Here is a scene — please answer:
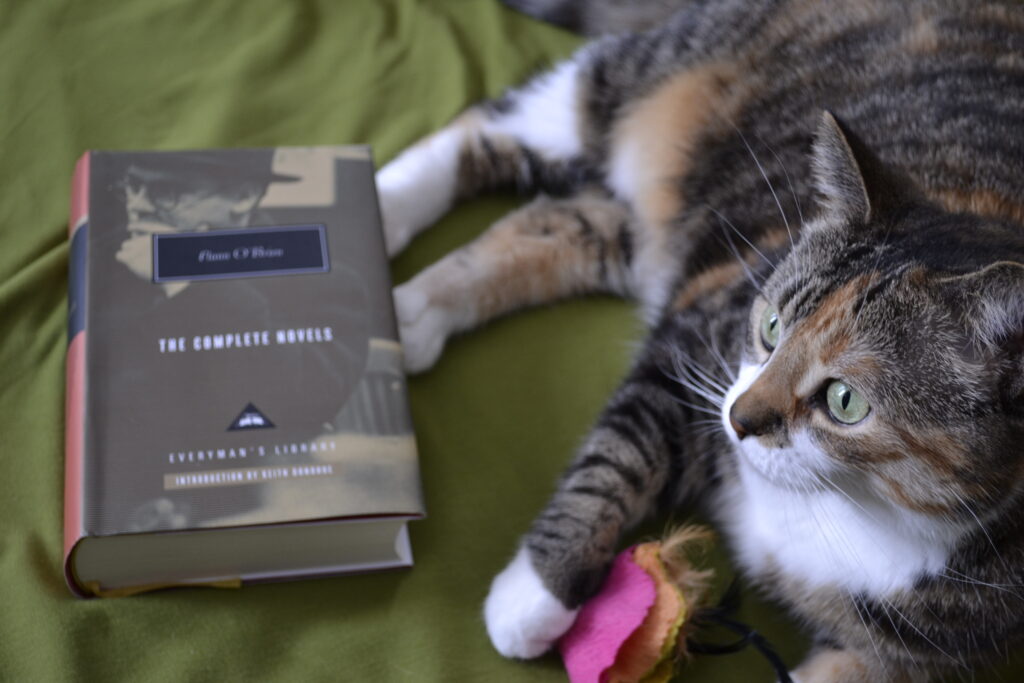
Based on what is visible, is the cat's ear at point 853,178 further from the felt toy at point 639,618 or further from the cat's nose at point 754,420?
the felt toy at point 639,618

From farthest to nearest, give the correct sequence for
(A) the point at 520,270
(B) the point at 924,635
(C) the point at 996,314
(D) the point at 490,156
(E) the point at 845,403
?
(D) the point at 490,156, (A) the point at 520,270, (B) the point at 924,635, (E) the point at 845,403, (C) the point at 996,314

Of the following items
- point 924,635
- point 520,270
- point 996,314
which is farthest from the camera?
point 520,270

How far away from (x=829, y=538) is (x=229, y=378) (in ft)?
2.14

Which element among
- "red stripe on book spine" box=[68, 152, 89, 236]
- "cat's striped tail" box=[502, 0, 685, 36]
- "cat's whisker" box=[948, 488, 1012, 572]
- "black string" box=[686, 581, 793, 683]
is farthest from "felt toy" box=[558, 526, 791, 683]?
"cat's striped tail" box=[502, 0, 685, 36]

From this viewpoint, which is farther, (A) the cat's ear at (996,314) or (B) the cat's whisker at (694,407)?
(B) the cat's whisker at (694,407)

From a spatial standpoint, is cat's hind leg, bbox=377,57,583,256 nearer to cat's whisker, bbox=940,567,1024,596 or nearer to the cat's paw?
the cat's paw

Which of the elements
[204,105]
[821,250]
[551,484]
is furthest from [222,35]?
[821,250]

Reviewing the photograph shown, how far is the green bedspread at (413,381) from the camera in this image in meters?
0.98

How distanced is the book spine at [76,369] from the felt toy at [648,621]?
19.8 inches

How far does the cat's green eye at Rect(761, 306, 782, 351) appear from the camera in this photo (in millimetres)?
967

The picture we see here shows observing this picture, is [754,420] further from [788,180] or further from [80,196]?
[80,196]

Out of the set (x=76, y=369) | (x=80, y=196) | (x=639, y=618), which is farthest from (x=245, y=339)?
(x=639, y=618)

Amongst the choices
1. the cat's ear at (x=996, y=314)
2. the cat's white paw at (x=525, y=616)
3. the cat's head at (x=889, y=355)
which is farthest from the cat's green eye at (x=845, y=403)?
the cat's white paw at (x=525, y=616)

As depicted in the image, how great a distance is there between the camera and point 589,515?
41.8 inches
